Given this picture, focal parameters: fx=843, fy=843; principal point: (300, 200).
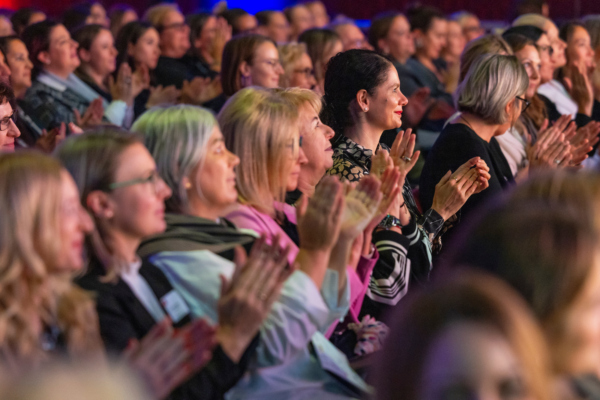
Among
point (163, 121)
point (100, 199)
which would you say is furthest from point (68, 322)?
point (163, 121)

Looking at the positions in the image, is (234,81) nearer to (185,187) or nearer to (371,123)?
(371,123)

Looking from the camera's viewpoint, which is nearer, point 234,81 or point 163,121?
point 163,121

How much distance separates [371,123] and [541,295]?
2.05 meters

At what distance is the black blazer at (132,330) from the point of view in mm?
1729

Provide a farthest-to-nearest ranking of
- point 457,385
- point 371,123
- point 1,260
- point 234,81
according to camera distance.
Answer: point 234,81, point 371,123, point 1,260, point 457,385

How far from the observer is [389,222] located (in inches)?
111

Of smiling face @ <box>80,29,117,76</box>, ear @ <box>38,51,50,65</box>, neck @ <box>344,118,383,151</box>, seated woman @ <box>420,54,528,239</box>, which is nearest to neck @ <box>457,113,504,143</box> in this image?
seated woman @ <box>420,54,528,239</box>

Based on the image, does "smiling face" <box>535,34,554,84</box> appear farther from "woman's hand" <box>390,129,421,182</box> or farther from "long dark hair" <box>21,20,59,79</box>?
"long dark hair" <box>21,20,59,79</box>

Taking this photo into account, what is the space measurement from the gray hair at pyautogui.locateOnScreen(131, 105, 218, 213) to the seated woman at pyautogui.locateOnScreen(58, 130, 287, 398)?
160 millimetres

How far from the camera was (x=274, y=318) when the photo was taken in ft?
6.38

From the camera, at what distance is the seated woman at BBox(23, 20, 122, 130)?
176 inches

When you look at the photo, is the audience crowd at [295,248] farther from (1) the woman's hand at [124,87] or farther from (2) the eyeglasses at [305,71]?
(1) the woman's hand at [124,87]

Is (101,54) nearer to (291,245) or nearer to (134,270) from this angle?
(291,245)

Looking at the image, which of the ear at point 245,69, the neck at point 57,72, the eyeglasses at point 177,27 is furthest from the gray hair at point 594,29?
the neck at point 57,72
